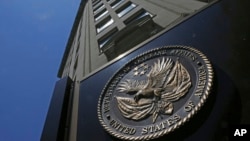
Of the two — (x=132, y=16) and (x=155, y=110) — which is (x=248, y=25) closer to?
(x=155, y=110)

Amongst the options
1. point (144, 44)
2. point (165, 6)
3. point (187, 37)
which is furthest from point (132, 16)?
point (187, 37)

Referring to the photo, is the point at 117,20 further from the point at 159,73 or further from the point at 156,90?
the point at 156,90

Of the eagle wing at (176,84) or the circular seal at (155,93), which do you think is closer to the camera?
the circular seal at (155,93)

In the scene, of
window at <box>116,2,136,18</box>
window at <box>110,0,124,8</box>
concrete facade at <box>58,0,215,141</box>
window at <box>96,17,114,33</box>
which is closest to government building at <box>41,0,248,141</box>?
concrete facade at <box>58,0,215,141</box>

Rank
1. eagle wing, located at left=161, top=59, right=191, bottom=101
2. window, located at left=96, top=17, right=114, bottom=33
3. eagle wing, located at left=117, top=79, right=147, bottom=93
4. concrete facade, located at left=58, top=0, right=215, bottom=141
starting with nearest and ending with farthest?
eagle wing, located at left=161, top=59, right=191, bottom=101
eagle wing, located at left=117, top=79, right=147, bottom=93
concrete facade, located at left=58, top=0, right=215, bottom=141
window, located at left=96, top=17, right=114, bottom=33

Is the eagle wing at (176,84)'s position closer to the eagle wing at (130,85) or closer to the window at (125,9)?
the eagle wing at (130,85)

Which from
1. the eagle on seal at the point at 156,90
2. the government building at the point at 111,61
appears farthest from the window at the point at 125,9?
the eagle on seal at the point at 156,90

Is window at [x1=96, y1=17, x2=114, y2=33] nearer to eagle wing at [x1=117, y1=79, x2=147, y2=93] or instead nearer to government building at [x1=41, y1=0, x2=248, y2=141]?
government building at [x1=41, y1=0, x2=248, y2=141]

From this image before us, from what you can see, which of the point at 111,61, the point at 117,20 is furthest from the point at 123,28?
the point at 111,61

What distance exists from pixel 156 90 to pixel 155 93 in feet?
0.33

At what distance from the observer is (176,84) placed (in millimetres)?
6816

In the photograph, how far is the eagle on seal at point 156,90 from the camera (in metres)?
6.58

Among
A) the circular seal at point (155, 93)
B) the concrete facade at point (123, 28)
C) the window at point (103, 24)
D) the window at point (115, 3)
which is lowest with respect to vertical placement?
the circular seal at point (155, 93)

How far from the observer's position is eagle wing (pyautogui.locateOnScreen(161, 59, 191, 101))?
21.5 ft
